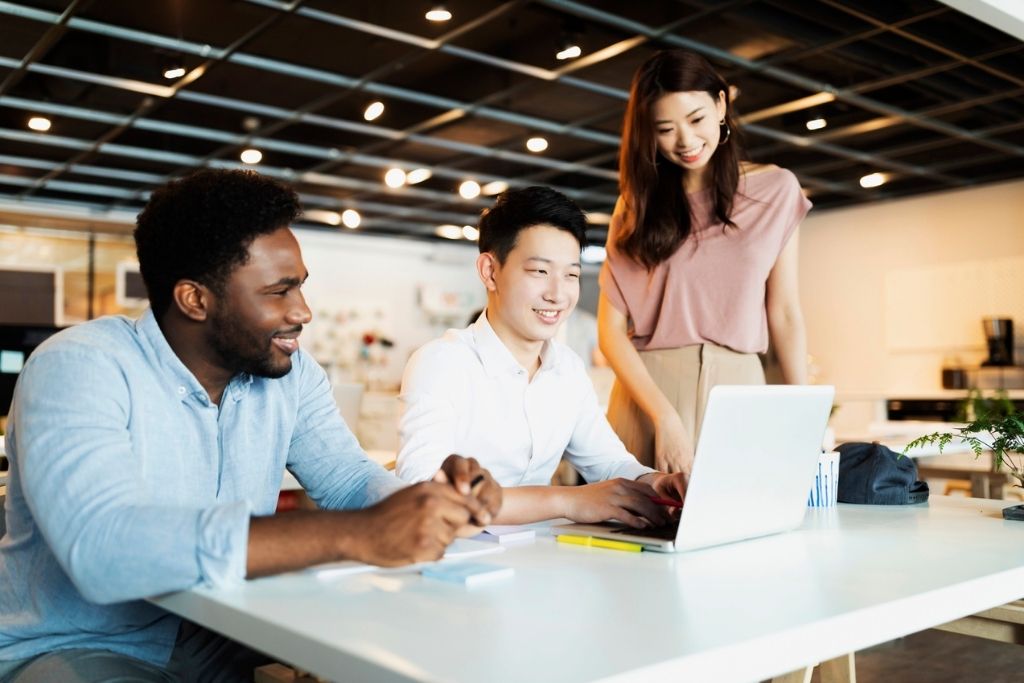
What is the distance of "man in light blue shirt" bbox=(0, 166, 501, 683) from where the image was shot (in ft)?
3.41

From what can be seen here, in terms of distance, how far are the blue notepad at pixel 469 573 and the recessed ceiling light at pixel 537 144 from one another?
23.1 ft

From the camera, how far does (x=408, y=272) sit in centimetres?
1267

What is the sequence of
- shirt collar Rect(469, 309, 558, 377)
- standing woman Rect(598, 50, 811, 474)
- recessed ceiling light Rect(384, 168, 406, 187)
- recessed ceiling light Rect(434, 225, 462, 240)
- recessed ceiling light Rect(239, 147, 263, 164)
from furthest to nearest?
recessed ceiling light Rect(434, 225, 462, 240)
recessed ceiling light Rect(384, 168, 406, 187)
recessed ceiling light Rect(239, 147, 263, 164)
standing woman Rect(598, 50, 811, 474)
shirt collar Rect(469, 309, 558, 377)

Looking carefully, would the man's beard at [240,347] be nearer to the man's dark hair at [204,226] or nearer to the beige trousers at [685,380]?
the man's dark hair at [204,226]

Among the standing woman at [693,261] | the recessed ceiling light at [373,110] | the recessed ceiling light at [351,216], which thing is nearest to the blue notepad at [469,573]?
the standing woman at [693,261]

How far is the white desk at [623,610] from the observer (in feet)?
2.51

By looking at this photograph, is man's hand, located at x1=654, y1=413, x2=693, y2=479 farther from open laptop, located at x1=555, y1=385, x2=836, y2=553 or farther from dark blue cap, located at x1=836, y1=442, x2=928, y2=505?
open laptop, located at x1=555, y1=385, x2=836, y2=553

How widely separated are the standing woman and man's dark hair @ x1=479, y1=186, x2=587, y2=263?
0.27 m

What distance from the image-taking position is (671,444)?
2.08 meters

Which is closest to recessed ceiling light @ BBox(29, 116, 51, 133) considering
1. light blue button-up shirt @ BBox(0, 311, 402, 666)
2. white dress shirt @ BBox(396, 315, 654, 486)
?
white dress shirt @ BBox(396, 315, 654, 486)

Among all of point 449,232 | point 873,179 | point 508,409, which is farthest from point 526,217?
point 449,232

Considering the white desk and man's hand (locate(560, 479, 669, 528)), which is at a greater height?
man's hand (locate(560, 479, 669, 528))

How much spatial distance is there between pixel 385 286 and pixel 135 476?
1140cm

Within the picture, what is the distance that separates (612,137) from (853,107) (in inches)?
70.0
